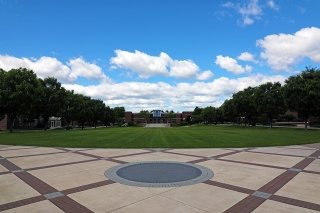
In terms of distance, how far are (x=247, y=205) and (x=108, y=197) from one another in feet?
10.7

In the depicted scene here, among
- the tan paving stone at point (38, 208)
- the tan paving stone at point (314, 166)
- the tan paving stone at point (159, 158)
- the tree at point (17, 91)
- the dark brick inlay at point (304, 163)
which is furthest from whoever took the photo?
the tree at point (17, 91)

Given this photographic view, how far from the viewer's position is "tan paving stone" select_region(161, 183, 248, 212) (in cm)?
649

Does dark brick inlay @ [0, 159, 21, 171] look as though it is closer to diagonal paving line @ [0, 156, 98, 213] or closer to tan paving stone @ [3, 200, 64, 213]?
diagonal paving line @ [0, 156, 98, 213]

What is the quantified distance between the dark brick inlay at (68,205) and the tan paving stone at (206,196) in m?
2.03

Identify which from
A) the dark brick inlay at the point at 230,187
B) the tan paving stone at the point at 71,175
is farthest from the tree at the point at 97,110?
the dark brick inlay at the point at 230,187

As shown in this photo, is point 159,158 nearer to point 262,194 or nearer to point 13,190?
point 262,194

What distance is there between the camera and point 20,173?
32.8 ft

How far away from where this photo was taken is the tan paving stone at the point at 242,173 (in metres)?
8.65

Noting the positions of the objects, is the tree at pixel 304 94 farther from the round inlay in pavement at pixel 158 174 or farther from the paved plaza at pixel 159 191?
the round inlay in pavement at pixel 158 174

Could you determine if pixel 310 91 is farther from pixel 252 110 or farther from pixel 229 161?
pixel 229 161

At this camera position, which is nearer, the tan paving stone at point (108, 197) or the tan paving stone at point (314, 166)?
the tan paving stone at point (108, 197)

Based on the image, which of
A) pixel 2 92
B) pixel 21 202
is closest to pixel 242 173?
pixel 21 202

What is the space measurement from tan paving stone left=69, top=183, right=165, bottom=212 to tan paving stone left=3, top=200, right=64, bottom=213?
62 cm

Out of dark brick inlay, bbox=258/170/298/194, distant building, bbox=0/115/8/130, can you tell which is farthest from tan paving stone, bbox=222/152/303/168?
distant building, bbox=0/115/8/130
